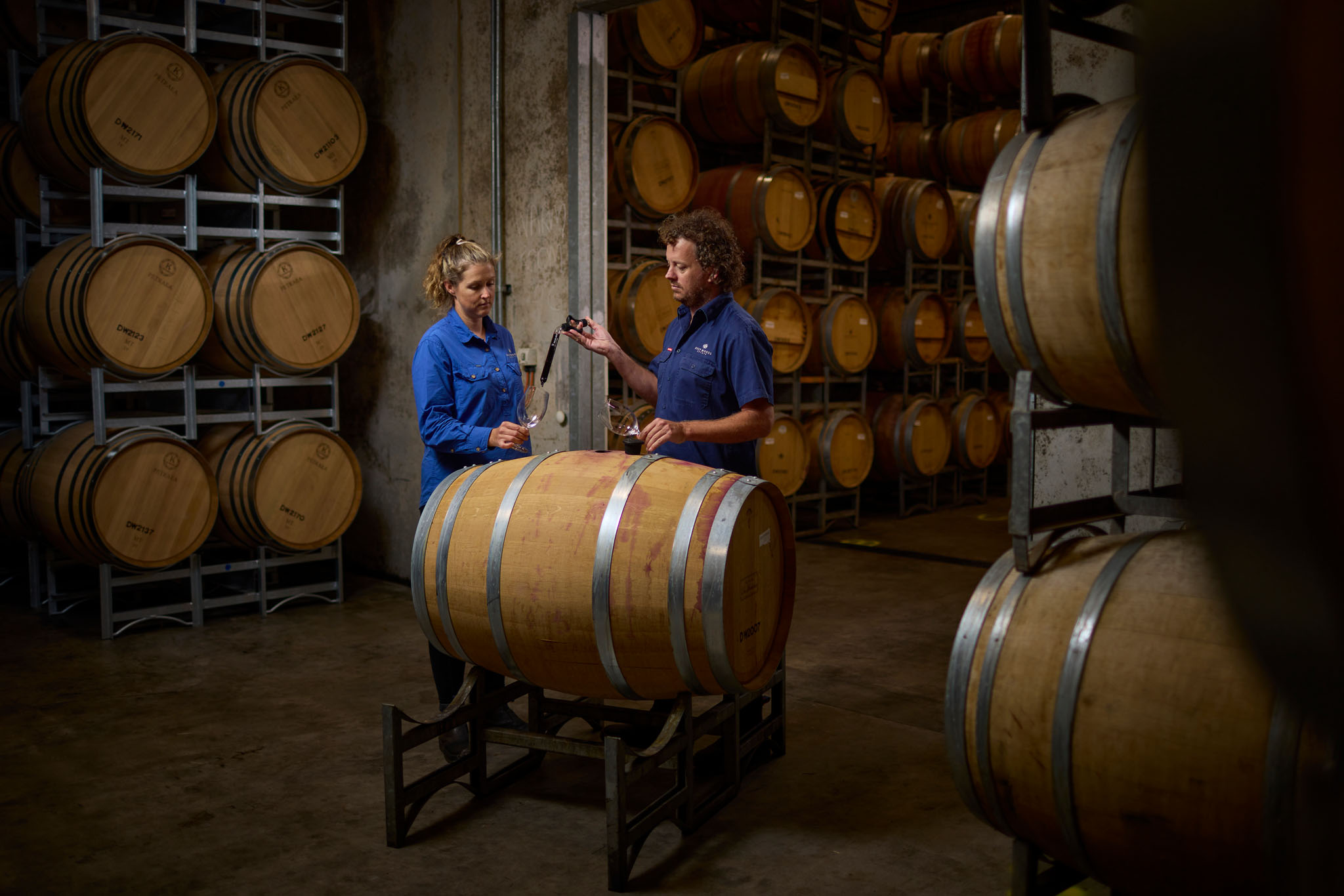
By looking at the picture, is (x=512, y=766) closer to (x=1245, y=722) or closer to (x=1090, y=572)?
(x=1090, y=572)

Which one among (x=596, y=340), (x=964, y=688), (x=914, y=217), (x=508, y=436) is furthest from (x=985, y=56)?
(x=964, y=688)

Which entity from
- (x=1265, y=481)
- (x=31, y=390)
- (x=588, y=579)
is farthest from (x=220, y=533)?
(x=1265, y=481)

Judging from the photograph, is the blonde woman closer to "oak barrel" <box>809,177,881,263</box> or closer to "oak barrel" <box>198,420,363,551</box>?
"oak barrel" <box>198,420,363,551</box>

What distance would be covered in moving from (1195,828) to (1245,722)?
0.66 feet

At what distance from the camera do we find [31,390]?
19.5 feet

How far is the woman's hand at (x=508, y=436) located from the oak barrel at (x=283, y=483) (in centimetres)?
263

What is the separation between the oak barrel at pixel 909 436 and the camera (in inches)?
352

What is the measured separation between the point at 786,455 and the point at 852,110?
121 inches

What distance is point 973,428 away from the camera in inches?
378

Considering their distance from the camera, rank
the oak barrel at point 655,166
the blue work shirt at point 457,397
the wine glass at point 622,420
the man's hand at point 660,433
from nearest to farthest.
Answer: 1. the man's hand at point 660,433
2. the wine glass at point 622,420
3. the blue work shirt at point 457,397
4. the oak barrel at point 655,166

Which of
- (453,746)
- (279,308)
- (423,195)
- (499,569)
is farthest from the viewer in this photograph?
(423,195)

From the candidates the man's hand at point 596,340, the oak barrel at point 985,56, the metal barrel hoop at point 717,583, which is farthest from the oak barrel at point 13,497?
the oak barrel at point 985,56

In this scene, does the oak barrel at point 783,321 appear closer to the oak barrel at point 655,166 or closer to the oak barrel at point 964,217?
the oak barrel at point 655,166

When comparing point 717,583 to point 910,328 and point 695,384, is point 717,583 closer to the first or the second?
point 695,384
